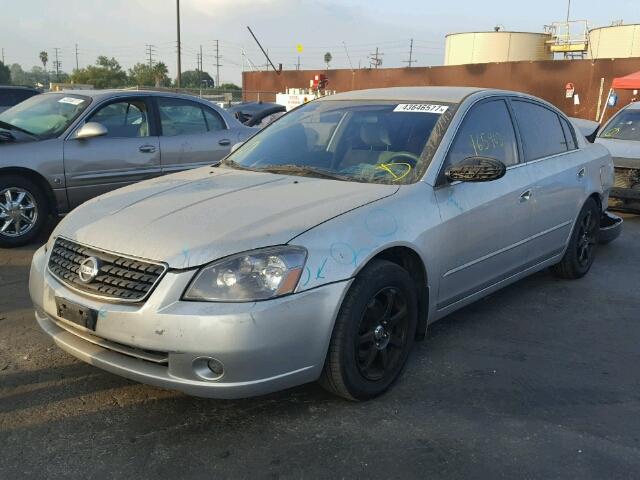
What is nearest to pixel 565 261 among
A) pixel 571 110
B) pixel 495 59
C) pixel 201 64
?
pixel 571 110

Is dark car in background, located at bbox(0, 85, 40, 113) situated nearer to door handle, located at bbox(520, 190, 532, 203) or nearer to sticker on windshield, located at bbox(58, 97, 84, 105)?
sticker on windshield, located at bbox(58, 97, 84, 105)

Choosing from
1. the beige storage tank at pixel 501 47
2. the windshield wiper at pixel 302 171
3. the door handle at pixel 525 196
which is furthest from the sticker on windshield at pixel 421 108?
the beige storage tank at pixel 501 47

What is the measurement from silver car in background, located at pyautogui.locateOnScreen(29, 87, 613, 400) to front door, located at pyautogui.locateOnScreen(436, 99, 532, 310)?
13mm

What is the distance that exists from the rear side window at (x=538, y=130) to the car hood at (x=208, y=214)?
160 cm

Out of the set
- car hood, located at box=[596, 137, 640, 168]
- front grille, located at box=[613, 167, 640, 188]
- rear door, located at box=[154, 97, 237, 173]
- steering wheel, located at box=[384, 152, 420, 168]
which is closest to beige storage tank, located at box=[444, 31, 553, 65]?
car hood, located at box=[596, 137, 640, 168]

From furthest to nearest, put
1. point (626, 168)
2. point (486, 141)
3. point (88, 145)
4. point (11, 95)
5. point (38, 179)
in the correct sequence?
point (11, 95) < point (626, 168) < point (88, 145) < point (38, 179) < point (486, 141)

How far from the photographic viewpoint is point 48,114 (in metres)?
6.34

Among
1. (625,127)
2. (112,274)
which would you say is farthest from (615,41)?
(112,274)

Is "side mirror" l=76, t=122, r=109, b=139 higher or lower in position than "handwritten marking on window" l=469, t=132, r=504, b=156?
lower

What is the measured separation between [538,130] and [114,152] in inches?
163

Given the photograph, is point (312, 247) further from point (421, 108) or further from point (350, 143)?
point (421, 108)

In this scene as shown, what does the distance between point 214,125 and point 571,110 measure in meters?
20.5

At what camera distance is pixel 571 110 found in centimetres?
2400

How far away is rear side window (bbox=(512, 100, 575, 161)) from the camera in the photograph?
442 cm
